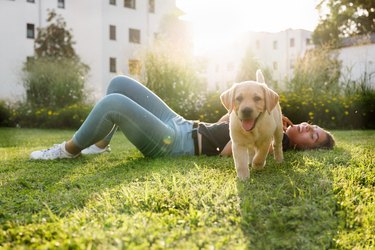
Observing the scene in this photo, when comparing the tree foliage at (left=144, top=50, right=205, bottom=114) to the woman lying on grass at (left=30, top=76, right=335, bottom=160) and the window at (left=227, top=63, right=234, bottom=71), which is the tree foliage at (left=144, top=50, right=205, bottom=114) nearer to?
the woman lying on grass at (left=30, top=76, right=335, bottom=160)

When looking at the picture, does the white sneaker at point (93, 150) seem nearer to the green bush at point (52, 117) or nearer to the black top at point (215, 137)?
the black top at point (215, 137)

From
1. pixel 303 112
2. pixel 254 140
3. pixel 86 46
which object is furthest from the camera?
pixel 86 46

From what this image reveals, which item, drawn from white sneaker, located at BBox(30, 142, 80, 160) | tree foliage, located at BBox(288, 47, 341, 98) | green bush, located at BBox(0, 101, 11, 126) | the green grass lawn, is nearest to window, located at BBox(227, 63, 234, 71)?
tree foliage, located at BBox(288, 47, 341, 98)

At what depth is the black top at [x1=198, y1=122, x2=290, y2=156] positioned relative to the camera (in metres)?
4.59

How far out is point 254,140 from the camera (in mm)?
3281

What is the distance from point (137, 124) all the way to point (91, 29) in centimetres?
3084

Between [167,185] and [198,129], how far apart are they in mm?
1802

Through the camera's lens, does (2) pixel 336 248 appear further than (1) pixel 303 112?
No

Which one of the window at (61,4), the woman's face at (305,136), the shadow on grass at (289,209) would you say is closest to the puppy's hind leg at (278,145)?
the shadow on grass at (289,209)

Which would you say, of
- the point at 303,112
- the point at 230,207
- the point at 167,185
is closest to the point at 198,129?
the point at 167,185

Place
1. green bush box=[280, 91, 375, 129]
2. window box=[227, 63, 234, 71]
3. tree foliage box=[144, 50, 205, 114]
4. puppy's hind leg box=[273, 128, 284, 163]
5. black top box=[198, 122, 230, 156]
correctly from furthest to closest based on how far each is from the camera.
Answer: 1. window box=[227, 63, 234, 71]
2. tree foliage box=[144, 50, 205, 114]
3. green bush box=[280, 91, 375, 129]
4. black top box=[198, 122, 230, 156]
5. puppy's hind leg box=[273, 128, 284, 163]

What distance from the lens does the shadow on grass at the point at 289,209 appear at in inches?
79.0

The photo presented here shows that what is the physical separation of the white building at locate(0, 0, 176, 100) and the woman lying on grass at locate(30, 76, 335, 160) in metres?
23.9

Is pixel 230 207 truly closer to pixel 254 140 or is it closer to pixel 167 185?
pixel 167 185
